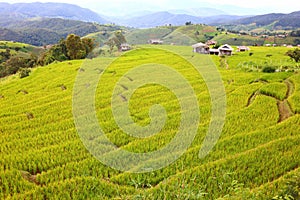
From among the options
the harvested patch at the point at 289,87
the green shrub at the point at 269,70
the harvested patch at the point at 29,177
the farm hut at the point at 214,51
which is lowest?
the harvested patch at the point at 29,177

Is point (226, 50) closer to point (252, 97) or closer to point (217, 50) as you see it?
point (217, 50)

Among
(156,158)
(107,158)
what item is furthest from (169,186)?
(107,158)

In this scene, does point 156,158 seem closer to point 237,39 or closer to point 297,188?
point 297,188

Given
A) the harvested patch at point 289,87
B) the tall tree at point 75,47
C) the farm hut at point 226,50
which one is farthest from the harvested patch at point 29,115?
the farm hut at point 226,50

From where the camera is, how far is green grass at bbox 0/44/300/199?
6191 millimetres

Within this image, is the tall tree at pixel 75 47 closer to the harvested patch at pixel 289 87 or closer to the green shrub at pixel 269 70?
the green shrub at pixel 269 70

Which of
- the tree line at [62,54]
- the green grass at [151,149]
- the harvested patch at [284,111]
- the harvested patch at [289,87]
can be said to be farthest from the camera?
the tree line at [62,54]

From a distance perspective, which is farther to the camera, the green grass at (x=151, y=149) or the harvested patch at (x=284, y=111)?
the harvested patch at (x=284, y=111)

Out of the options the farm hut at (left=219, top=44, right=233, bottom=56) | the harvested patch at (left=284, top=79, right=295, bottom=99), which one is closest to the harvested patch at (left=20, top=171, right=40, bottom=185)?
the harvested patch at (left=284, top=79, right=295, bottom=99)

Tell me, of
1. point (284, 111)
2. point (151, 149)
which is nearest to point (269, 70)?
point (284, 111)

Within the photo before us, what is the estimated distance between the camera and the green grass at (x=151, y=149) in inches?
244

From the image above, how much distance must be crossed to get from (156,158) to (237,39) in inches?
3623

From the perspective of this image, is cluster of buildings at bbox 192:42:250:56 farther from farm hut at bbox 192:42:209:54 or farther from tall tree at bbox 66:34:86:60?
tall tree at bbox 66:34:86:60

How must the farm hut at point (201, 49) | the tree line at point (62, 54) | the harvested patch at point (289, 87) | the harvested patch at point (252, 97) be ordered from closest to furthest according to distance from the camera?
1. the harvested patch at point (252, 97)
2. the harvested patch at point (289, 87)
3. the tree line at point (62, 54)
4. the farm hut at point (201, 49)
